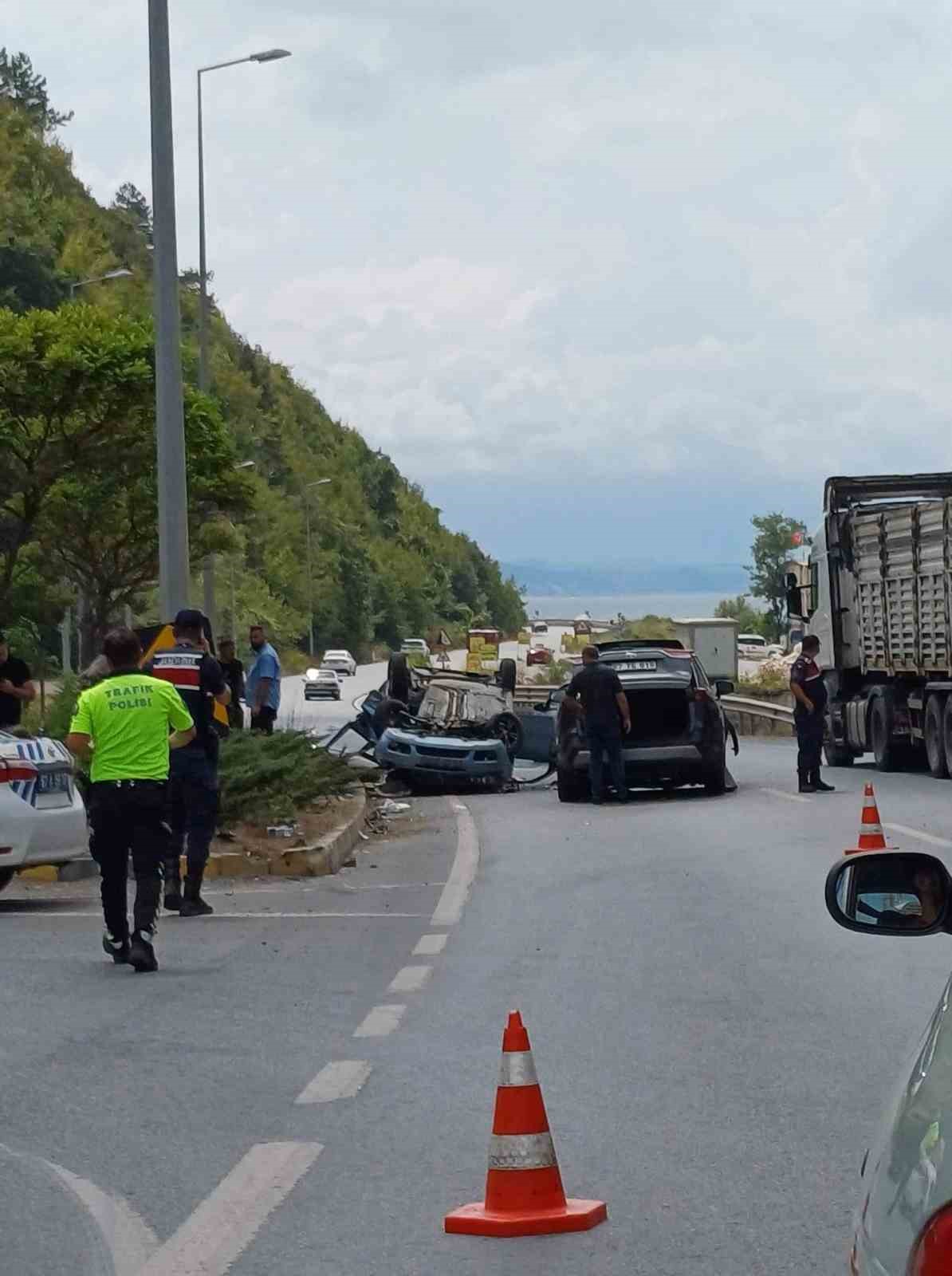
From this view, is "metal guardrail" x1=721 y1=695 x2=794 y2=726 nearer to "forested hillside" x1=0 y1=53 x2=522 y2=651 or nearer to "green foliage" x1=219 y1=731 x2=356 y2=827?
"forested hillside" x1=0 y1=53 x2=522 y2=651

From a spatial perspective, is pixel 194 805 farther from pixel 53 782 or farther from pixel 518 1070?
pixel 518 1070

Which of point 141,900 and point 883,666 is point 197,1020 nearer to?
point 141,900

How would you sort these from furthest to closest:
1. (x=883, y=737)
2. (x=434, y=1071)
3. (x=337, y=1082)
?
(x=883, y=737)
(x=434, y=1071)
(x=337, y=1082)

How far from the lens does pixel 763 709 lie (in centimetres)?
5641

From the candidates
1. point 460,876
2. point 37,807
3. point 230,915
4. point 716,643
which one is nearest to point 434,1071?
point 230,915

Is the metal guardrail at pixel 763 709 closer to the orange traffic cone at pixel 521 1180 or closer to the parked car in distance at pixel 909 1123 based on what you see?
the orange traffic cone at pixel 521 1180

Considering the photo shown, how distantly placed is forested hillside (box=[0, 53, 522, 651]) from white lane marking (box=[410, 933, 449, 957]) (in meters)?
26.4

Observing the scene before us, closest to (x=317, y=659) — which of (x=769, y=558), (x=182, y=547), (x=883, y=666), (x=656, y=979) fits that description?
(x=769, y=558)

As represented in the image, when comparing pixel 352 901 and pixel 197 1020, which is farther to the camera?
pixel 352 901

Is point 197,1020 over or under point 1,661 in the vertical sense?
under

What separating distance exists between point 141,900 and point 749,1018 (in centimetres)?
344

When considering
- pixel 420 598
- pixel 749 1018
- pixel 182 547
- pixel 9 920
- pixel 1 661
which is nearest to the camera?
pixel 749 1018

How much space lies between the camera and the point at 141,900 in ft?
38.1

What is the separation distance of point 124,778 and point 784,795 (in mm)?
14756
